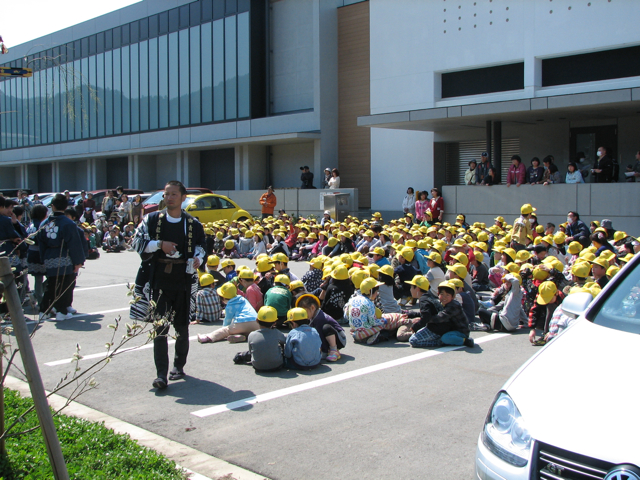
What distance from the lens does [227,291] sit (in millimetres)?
8297

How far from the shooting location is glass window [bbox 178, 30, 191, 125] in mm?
34031

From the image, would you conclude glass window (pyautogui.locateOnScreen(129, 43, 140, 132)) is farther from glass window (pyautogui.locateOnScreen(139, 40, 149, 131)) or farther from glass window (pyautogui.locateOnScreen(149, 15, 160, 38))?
glass window (pyautogui.locateOnScreen(149, 15, 160, 38))

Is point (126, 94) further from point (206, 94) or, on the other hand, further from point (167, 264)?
point (167, 264)

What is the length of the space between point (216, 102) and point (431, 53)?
1327 cm

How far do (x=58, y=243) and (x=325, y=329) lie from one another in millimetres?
4740

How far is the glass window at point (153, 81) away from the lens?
119 ft

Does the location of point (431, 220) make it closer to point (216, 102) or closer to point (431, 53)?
point (431, 53)

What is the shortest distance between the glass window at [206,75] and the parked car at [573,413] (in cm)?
3117

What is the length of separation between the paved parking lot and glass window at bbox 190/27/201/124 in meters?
26.8

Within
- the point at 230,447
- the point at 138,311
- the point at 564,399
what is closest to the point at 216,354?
the point at 138,311

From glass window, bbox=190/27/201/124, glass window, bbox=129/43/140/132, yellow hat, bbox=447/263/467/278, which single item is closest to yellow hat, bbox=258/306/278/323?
yellow hat, bbox=447/263/467/278

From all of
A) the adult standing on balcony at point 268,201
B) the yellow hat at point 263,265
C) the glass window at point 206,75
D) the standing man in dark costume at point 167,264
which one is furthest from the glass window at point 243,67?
the standing man in dark costume at point 167,264

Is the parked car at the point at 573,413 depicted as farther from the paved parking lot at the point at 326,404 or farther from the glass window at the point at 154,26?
the glass window at the point at 154,26

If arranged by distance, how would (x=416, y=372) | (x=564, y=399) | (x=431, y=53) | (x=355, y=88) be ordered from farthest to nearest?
(x=355, y=88) → (x=431, y=53) → (x=416, y=372) → (x=564, y=399)
